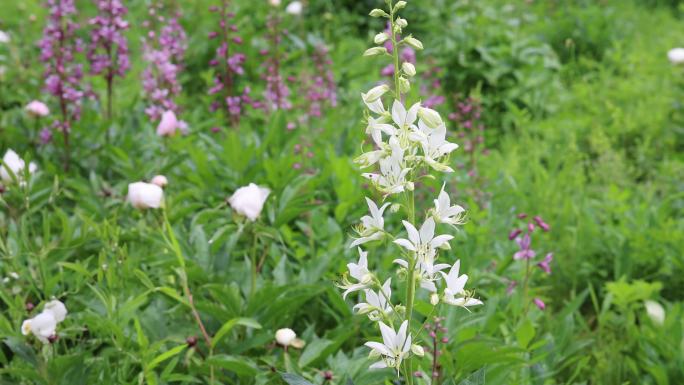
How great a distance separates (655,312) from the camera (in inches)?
102

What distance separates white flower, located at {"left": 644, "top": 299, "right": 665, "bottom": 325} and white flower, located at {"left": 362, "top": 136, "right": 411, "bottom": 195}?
4.97 ft

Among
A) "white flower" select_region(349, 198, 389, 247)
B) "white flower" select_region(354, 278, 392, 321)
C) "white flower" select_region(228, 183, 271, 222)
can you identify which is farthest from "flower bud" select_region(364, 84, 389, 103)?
"white flower" select_region(228, 183, 271, 222)

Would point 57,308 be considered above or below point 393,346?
below

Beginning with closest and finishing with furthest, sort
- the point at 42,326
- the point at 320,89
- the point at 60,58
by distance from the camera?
the point at 42,326 → the point at 60,58 → the point at 320,89

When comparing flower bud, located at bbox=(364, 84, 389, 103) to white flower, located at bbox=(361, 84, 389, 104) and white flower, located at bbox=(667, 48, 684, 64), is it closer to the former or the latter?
white flower, located at bbox=(361, 84, 389, 104)

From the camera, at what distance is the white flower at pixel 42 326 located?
1869 millimetres

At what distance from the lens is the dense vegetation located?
2125mm

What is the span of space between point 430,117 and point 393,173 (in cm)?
12

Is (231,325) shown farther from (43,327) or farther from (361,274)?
(361,274)

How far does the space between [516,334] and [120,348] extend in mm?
1087

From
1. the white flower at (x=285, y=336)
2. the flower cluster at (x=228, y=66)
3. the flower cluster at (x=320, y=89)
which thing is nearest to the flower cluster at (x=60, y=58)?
the flower cluster at (x=228, y=66)

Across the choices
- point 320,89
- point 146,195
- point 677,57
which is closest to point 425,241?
point 146,195

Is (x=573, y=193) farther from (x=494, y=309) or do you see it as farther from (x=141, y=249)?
(x=141, y=249)

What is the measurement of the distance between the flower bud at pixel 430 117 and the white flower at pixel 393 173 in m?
0.06
